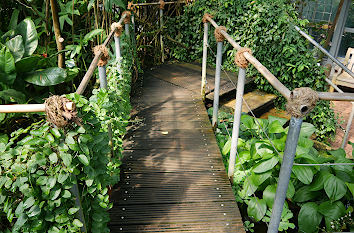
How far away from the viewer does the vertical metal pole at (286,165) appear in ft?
4.51

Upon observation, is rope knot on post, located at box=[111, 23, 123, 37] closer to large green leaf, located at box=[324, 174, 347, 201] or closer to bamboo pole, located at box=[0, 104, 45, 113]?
bamboo pole, located at box=[0, 104, 45, 113]

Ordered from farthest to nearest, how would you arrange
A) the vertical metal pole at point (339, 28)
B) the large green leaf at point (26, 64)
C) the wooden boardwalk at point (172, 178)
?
1. the vertical metal pole at point (339, 28)
2. the large green leaf at point (26, 64)
3. the wooden boardwalk at point (172, 178)

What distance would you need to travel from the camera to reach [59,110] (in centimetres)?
122

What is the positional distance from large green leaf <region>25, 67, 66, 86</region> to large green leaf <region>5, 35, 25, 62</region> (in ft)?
0.70

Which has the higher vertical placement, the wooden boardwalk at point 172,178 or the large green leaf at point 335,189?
the large green leaf at point 335,189

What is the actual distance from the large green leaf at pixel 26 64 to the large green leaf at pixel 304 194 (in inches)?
108

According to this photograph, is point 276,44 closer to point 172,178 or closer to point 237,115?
point 237,115

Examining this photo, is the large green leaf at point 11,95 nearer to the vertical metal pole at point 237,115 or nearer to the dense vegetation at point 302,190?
the vertical metal pole at point 237,115

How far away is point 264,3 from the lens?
190 inches

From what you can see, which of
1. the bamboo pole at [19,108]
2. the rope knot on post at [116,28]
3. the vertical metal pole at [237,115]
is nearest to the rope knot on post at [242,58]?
the vertical metal pole at [237,115]

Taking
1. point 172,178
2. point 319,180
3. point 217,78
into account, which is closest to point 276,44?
point 217,78

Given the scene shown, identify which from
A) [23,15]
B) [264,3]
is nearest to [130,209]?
[23,15]

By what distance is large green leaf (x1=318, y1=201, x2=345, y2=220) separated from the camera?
2.22 m

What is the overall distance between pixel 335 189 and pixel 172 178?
1324 mm
